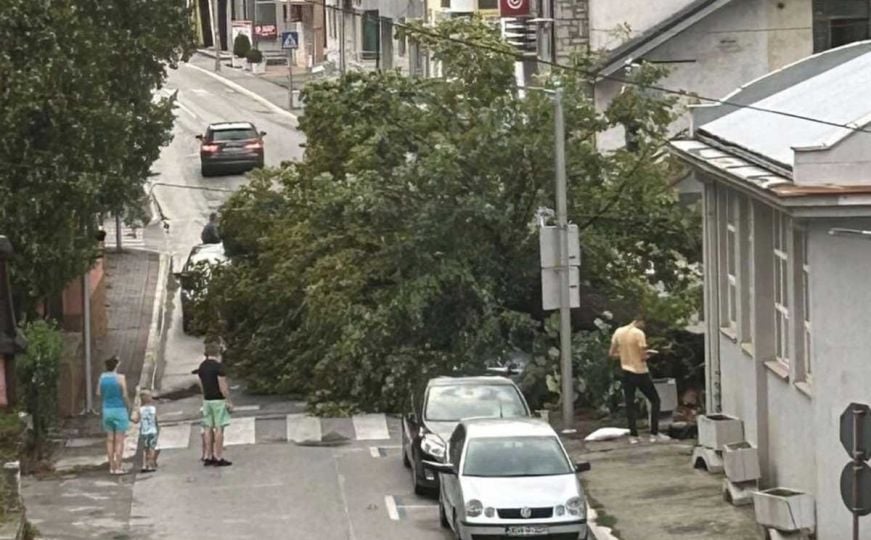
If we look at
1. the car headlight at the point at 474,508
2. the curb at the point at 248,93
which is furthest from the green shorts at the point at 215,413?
the curb at the point at 248,93

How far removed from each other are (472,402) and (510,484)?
13.8 feet

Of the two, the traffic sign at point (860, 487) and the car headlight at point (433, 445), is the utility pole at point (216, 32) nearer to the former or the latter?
the car headlight at point (433, 445)

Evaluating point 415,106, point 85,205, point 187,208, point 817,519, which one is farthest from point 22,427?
point 187,208

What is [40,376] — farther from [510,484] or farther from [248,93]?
[248,93]

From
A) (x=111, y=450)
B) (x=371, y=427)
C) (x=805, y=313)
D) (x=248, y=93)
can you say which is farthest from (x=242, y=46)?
(x=805, y=313)

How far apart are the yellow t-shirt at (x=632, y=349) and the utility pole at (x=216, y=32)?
204 feet

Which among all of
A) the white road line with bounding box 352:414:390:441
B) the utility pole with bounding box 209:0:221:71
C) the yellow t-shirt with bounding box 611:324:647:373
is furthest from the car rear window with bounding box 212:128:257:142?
the utility pole with bounding box 209:0:221:71

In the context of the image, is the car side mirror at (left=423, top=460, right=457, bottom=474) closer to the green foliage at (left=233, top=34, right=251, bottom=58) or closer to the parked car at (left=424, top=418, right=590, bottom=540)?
the parked car at (left=424, top=418, right=590, bottom=540)

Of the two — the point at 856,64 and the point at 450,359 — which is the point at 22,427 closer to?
the point at 450,359

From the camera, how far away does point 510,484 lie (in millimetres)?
21438

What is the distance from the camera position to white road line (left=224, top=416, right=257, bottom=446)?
29781 millimetres

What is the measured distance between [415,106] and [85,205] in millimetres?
5804

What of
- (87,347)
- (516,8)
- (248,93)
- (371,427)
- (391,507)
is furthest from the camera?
(248,93)

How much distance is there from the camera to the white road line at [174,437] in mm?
29641
